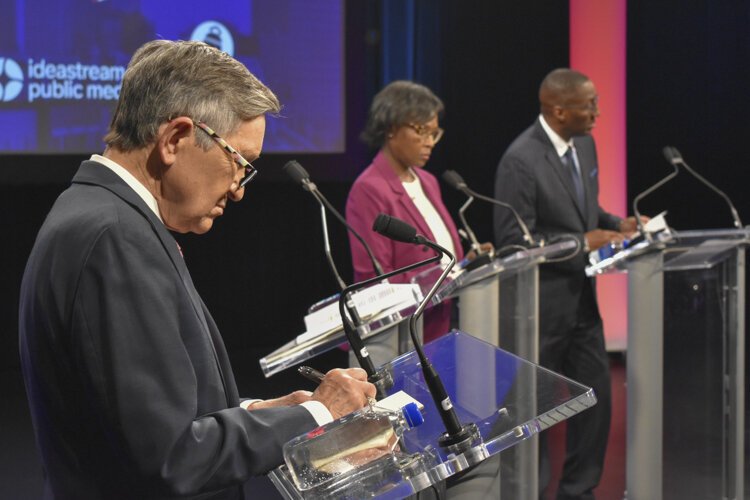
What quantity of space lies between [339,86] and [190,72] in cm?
494

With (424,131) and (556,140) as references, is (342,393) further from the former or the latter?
(556,140)

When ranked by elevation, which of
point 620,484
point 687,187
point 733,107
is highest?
point 733,107

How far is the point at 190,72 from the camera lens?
1.45m

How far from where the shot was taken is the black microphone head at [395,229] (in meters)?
1.83

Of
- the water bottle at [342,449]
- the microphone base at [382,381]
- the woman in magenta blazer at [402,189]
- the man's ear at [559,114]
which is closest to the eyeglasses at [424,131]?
the woman in magenta blazer at [402,189]

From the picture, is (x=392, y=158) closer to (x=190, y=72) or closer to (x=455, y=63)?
(x=190, y=72)

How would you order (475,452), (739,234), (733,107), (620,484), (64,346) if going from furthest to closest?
(733,107) < (620,484) < (739,234) < (475,452) < (64,346)

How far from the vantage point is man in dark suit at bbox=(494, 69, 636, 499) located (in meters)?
3.88

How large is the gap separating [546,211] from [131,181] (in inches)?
109

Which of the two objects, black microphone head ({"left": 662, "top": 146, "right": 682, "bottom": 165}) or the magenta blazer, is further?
black microphone head ({"left": 662, "top": 146, "right": 682, "bottom": 165})

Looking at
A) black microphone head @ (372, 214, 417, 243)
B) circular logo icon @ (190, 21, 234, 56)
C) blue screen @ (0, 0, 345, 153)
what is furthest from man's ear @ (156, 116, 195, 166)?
circular logo icon @ (190, 21, 234, 56)

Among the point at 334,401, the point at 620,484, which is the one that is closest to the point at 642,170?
the point at 620,484

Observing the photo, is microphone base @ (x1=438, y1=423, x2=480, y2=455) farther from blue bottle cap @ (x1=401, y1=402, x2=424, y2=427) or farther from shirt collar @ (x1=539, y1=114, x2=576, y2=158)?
shirt collar @ (x1=539, y1=114, x2=576, y2=158)

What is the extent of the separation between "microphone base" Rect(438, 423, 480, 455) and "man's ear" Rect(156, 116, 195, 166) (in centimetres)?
58
